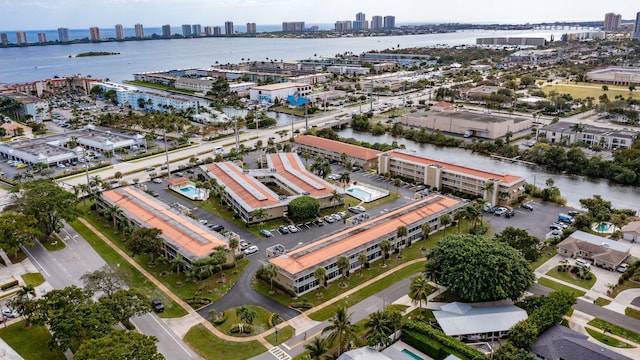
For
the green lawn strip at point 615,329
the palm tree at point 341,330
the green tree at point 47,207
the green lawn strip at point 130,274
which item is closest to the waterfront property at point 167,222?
the green lawn strip at point 130,274

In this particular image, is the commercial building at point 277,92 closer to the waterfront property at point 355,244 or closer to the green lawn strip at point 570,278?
the waterfront property at point 355,244

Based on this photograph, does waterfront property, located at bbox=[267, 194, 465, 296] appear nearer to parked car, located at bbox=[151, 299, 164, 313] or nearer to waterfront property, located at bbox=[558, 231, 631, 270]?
parked car, located at bbox=[151, 299, 164, 313]

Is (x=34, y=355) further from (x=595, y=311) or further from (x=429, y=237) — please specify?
(x=595, y=311)

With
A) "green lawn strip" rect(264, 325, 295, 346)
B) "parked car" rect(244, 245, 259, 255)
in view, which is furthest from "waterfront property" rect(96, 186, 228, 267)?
"green lawn strip" rect(264, 325, 295, 346)

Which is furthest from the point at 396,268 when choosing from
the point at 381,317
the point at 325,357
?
the point at 325,357

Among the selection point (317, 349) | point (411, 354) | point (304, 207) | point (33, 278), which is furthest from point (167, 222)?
point (411, 354)

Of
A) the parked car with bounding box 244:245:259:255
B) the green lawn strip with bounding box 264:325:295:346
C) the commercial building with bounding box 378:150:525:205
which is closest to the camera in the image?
the green lawn strip with bounding box 264:325:295:346
